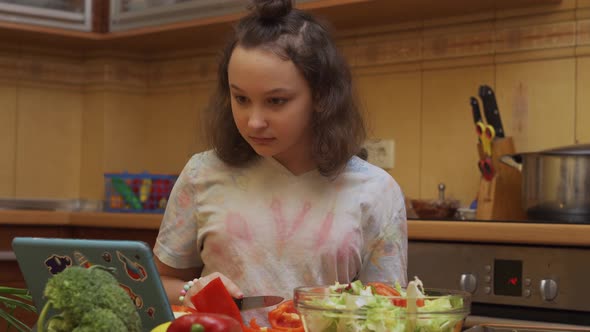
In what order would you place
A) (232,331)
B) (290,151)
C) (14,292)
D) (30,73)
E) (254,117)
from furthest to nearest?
(30,73)
(290,151)
(254,117)
(14,292)
(232,331)

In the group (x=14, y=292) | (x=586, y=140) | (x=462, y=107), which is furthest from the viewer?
(x=462, y=107)

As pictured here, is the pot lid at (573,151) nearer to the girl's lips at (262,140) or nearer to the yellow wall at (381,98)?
the yellow wall at (381,98)

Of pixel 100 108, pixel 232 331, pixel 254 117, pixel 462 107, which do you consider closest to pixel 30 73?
pixel 100 108

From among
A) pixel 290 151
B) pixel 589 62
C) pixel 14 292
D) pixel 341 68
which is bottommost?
pixel 14 292

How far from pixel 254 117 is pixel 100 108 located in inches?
94.7

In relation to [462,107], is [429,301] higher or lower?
lower

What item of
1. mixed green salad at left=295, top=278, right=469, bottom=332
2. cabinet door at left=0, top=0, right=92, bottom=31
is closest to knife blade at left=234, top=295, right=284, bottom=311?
mixed green salad at left=295, top=278, right=469, bottom=332

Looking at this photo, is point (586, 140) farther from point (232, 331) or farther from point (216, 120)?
point (232, 331)

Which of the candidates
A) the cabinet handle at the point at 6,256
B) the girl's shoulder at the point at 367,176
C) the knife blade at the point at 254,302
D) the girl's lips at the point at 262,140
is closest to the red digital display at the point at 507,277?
the girl's shoulder at the point at 367,176

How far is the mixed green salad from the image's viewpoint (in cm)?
77

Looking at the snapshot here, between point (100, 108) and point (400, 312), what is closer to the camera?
point (400, 312)

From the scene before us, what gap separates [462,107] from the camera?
2682 millimetres

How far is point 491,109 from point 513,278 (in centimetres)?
67

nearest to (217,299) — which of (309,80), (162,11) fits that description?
(309,80)
